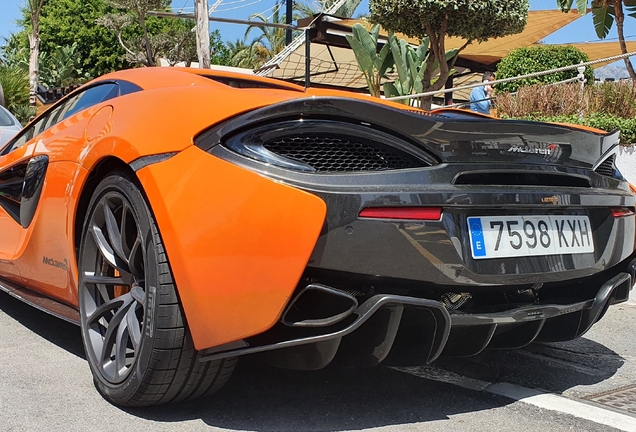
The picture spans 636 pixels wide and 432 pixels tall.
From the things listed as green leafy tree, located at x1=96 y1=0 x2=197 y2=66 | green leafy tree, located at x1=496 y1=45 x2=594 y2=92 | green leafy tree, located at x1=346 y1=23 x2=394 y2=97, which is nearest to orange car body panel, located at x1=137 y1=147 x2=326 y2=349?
green leafy tree, located at x1=496 y1=45 x2=594 y2=92

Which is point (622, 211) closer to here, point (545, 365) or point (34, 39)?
point (545, 365)

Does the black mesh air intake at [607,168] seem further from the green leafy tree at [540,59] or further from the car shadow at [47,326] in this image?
the green leafy tree at [540,59]

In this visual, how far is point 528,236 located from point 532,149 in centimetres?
30

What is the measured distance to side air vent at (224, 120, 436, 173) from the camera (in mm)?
2139

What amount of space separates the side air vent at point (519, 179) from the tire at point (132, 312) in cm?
97

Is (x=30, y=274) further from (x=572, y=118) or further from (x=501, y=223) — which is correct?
(x=572, y=118)

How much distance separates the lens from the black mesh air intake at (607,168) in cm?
271

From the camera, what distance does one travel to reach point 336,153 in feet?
7.09

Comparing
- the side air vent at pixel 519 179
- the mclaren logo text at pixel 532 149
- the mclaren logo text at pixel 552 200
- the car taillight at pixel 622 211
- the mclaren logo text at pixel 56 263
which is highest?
the mclaren logo text at pixel 532 149

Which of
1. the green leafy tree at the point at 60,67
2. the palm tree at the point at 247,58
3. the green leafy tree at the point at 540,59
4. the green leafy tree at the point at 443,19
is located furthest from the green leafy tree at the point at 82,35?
the green leafy tree at the point at 540,59

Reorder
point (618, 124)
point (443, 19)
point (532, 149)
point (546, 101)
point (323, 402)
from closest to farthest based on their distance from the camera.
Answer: point (532, 149) → point (323, 402) → point (618, 124) → point (546, 101) → point (443, 19)

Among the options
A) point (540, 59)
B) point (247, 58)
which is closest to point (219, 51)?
point (247, 58)

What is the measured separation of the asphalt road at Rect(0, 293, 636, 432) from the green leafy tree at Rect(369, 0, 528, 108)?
40.6 feet

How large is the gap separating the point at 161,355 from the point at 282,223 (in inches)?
23.4
